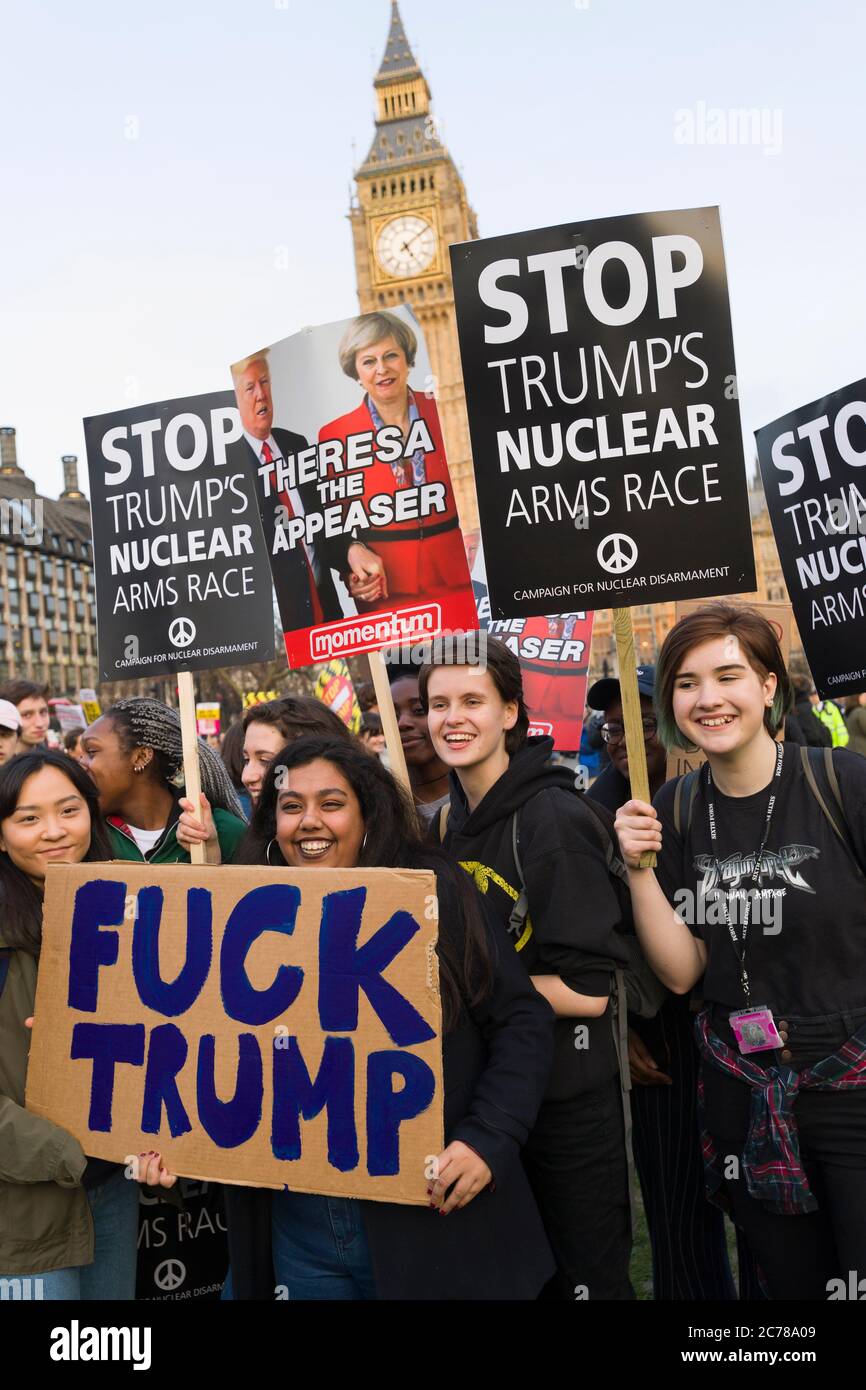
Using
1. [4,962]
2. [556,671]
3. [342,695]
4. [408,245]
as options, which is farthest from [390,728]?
[408,245]

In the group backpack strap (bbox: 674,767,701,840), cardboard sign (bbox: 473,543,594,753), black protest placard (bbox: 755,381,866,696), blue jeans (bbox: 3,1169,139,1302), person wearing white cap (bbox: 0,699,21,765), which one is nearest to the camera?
blue jeans (bbox: 3,1169,139,1302)

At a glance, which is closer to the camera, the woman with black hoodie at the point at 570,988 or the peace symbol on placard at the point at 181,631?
the woman with black hoodie at the point at 570,988

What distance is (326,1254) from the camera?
7.67 ft

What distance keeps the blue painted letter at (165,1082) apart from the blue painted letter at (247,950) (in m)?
0.15

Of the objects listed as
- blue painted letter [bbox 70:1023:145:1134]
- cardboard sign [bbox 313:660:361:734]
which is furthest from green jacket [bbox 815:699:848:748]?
blue painted letter [bbox 70:1023:145:1134]

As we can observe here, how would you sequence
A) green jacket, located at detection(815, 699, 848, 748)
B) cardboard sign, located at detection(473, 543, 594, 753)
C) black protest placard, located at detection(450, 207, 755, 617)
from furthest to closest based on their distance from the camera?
green jacket, located at detection(815, 699, 848, 748) → cardboard sign, located at detection(473, 543, 594, 753) → black protest placard, located at detection(450, 207, 755, 617)

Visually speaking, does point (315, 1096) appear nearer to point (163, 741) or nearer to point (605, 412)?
point (163, 741)

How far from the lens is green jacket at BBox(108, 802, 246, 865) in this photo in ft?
11.2

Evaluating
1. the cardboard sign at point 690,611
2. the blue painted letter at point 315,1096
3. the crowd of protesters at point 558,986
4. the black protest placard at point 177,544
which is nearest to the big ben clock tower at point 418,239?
the cardboard sign at point 690,611

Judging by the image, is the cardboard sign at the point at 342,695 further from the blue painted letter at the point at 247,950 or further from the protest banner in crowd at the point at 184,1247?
the blue painted letter at the point at 247,950

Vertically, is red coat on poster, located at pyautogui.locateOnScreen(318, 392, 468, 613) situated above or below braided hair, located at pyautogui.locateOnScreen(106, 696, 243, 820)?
above

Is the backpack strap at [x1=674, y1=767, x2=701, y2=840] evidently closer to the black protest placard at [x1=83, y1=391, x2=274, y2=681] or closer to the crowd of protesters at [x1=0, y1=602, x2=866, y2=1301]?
the crowd of protesters at [x1=0, y1=602, x2=866, y2=1301]

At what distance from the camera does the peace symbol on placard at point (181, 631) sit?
140 inches

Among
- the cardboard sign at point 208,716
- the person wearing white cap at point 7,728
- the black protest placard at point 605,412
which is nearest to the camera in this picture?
the black protest placard at point 605,412
